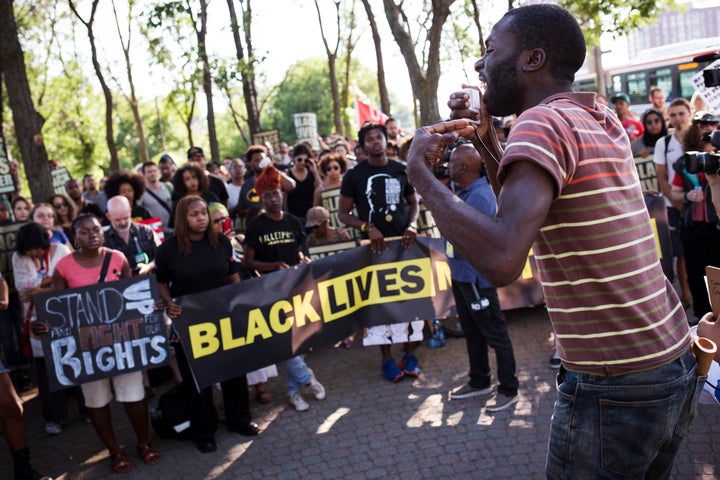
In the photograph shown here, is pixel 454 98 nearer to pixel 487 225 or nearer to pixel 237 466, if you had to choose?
pixel 487 225

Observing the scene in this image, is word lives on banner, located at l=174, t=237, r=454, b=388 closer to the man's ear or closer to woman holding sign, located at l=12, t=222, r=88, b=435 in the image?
woman holding sign, located at l=12, t=222, r=88, b=435

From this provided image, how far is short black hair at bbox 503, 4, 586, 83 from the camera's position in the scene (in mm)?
1943

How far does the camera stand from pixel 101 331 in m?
5.37

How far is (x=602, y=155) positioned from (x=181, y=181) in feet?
20.9

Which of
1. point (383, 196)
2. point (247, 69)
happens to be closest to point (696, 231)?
point (383, 196)

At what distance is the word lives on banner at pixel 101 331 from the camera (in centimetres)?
525

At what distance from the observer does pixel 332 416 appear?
19.1 ft

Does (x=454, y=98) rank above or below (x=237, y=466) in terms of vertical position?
above

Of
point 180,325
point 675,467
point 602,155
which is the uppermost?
point 602,155

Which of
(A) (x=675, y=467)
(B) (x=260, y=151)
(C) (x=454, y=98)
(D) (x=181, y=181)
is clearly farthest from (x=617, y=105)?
(C) (x=454, y=98)

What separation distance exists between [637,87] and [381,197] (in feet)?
78.6

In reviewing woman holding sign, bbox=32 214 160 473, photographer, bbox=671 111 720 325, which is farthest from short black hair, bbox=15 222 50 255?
photographer, bbox=671 111 720 325

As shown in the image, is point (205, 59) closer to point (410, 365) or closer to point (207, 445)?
point (410, 365)

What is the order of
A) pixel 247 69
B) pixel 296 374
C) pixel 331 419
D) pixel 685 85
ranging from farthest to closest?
pixel 685 85
pixel 247 69
pixel 296 374
pixel 331 419
